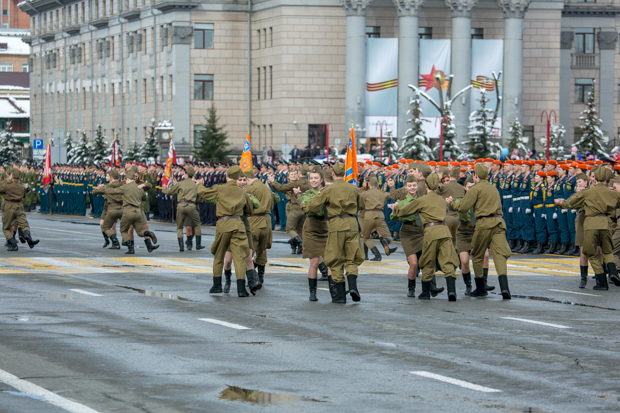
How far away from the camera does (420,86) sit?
74062 mm

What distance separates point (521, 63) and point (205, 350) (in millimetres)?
66130

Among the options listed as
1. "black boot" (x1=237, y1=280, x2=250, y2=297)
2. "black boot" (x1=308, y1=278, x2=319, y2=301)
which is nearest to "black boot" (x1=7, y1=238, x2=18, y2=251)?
"black boot" (x1=237, y1=280, x2=250, y2=297)

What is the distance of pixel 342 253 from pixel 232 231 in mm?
1761

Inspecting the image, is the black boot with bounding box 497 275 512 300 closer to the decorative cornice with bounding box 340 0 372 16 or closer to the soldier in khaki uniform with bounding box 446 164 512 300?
the soldier in khaki uniform with bounding box 446 164 512 300

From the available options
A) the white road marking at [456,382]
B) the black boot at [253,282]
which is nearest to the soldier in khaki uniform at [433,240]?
the black boot at [253,282]

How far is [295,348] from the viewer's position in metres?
12.1

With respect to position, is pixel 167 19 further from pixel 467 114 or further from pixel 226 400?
pixel 226 400

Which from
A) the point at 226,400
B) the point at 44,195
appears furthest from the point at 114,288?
the point at 44,195

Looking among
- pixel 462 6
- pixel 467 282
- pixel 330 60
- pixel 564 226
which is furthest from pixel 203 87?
pixel 467 282

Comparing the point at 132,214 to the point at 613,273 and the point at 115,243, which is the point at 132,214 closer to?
the point at 115,243

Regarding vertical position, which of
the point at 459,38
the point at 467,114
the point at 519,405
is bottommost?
the point at 519,405

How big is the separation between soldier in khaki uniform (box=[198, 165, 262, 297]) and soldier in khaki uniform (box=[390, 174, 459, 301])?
2.30 metres

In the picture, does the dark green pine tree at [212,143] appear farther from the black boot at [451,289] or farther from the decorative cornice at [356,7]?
the black boot at [451,289]

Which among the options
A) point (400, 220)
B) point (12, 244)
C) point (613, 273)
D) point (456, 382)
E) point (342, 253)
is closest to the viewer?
point (456, 382)
